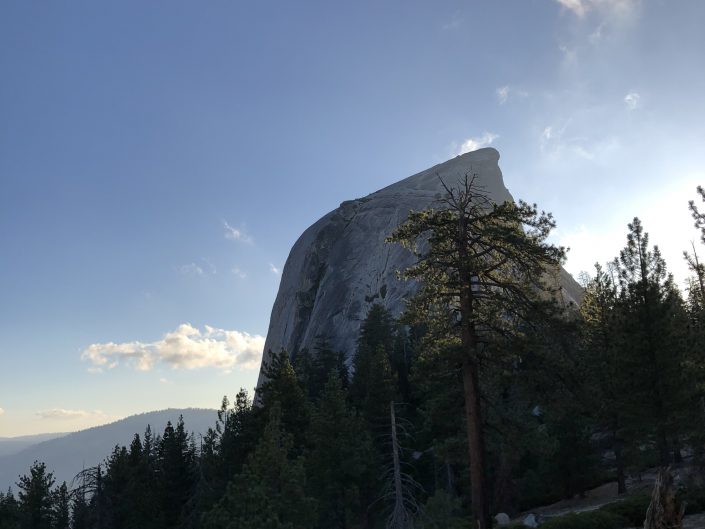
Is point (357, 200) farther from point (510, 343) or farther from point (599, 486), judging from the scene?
point (510, 343)

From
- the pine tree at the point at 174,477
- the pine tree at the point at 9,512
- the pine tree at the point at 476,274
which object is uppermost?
the pine tree at the point at 476,274

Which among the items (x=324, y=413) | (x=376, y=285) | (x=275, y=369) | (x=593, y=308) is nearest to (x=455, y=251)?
(x=324, y=413)

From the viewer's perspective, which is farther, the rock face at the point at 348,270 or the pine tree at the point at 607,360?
the rock face at the point at 348,270

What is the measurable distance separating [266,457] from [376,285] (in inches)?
2150

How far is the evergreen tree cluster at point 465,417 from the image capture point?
1505 cm

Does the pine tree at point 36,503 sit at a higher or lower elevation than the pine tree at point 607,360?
lower

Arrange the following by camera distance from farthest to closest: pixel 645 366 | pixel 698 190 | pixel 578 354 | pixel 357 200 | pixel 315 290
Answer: pixel 357 200
pixel 315 290
pixel 645 366
pixel 698 190
pixel 578 354

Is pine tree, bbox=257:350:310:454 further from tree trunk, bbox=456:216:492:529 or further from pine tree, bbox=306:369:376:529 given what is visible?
tree trunk, bbox=456:216:492:529

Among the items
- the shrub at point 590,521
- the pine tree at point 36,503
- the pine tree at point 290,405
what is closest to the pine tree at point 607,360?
the shrub at point 590,521

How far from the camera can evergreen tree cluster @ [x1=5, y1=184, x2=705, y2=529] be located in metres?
15.1

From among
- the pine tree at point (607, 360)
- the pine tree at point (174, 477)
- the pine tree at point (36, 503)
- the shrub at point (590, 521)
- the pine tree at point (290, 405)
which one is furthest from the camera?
the pine tree at point (36, 503)

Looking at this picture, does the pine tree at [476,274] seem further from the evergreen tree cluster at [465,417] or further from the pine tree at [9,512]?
the pine tree at [9,512]

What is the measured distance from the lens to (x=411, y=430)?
109 feet

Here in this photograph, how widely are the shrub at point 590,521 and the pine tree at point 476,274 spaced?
199 inches
